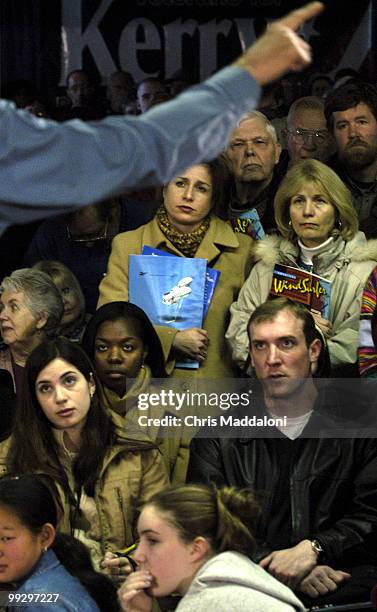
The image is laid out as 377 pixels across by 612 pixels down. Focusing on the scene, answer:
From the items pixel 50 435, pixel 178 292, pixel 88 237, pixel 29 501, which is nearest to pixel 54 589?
pixel 29 501

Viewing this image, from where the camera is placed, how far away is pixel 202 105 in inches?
71.8

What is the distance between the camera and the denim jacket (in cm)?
314

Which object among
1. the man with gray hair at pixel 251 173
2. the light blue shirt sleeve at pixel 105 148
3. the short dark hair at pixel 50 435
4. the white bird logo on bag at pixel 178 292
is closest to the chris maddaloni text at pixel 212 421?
the short dark hair at pixel 50 435

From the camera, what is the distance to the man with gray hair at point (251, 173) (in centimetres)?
402

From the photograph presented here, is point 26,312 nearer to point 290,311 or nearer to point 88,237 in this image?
point 88,237

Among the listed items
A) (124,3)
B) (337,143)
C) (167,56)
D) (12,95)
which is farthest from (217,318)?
(124,3)

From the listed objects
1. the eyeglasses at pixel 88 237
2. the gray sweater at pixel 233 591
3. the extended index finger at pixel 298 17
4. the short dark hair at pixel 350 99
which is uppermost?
the short dark hair at pixel 350 99

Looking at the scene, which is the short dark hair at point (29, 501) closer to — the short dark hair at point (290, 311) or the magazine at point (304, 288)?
the short dark hair at point (290, 311)

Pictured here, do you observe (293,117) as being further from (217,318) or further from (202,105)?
(202,105)

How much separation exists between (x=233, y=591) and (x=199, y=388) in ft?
3.46

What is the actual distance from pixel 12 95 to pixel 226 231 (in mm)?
1890

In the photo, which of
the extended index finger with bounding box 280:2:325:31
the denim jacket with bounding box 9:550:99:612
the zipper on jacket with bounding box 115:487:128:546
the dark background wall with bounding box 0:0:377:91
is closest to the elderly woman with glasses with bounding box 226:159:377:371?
the zipper on jacket with bounding box 115:487:128:546

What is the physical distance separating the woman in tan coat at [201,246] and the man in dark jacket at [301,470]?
0.86ft

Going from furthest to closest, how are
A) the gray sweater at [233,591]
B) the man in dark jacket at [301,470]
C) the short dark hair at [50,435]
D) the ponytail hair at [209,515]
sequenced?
the short dark hair at [50,435] → the man in dark jacket at [301,470] → the ponytail hair at [209,515] → the gray sweater at [233,591]
